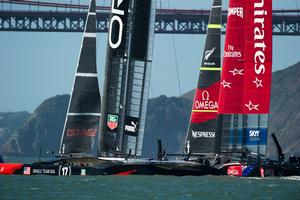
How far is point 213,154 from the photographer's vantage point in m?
38.3

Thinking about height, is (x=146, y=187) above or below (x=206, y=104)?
below

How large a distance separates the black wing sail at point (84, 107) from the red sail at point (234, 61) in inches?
150

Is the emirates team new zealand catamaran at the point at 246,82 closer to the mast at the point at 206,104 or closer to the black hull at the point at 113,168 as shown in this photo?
the mast at the point at 206,104

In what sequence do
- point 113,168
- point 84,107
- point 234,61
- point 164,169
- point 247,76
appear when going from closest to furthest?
point 113,168, point 164,169, point 84,107, point 247,76, point 234,61

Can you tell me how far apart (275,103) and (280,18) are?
23.0m

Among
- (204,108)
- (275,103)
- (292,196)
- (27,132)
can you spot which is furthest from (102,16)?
(292,196)

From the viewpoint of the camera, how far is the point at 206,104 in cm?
3934

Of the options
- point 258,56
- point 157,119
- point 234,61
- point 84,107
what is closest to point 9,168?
point 84,107

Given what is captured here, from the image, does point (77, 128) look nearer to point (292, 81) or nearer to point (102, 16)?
point (102, 16)

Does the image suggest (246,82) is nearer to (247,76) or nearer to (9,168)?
(247,76)

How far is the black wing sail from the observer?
1419 inches

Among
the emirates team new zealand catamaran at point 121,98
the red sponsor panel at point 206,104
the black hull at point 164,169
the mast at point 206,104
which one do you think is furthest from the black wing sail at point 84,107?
the red sponsor panel at point 206,104

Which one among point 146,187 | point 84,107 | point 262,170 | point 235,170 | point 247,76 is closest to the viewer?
point 146,187

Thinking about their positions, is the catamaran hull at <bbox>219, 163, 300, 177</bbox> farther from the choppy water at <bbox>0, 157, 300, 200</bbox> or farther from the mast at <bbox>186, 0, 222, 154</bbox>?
the mast at <bbox>186, 0, 222, 154</bbox>
